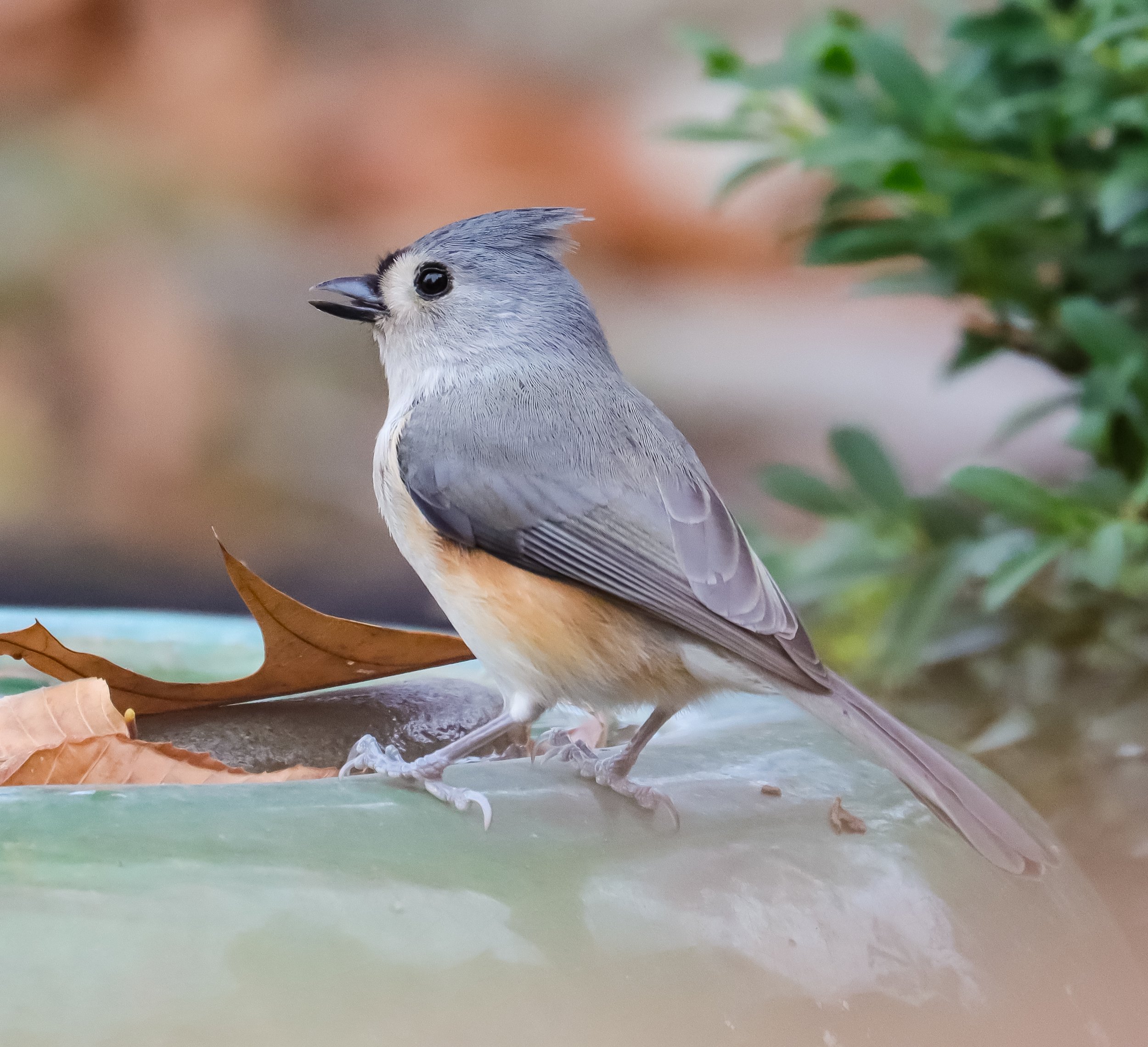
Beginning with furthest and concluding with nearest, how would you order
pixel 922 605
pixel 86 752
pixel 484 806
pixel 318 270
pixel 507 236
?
pixel 318 270 → pixel 922 605 → pixel 507 236 → pixel 86 752 → pixel 484 806

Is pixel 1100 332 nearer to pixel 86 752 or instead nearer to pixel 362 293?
pixel 362 293

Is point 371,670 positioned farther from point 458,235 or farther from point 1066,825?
point 1066,825

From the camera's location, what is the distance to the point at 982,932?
0.60 m

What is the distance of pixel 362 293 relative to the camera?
948mm

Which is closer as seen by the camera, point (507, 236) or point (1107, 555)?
point (507, 236)

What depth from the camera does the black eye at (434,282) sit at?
37.2 inches

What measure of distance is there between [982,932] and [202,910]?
35 cm

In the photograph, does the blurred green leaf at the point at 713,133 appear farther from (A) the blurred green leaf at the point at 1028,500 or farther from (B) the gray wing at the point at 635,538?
(B) the gray wing at the point at 635,538

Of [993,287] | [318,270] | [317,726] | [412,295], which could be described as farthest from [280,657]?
[318,270]

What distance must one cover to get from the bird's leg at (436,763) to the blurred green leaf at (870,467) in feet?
2.73

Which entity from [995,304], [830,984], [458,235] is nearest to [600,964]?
[830,984]

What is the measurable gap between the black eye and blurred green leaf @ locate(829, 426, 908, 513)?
724 millimetres

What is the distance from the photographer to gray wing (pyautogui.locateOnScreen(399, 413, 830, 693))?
711 mm

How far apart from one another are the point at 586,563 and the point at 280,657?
0.67 feet
